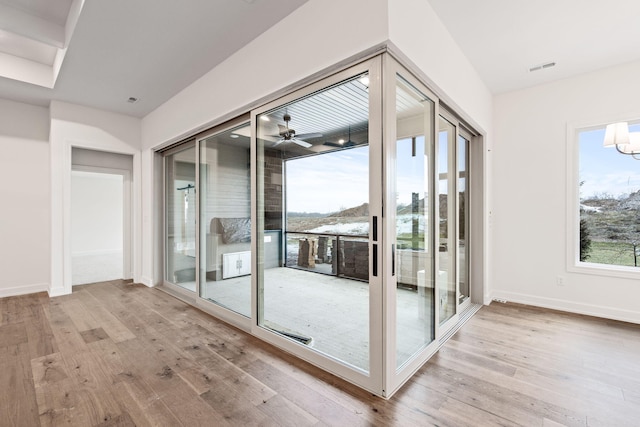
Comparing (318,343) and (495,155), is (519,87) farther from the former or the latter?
(318,343)

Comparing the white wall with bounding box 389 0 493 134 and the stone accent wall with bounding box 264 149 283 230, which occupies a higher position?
the white wall with bounding box 389 0 493 134

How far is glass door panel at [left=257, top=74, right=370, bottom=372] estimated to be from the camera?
97.5 inches

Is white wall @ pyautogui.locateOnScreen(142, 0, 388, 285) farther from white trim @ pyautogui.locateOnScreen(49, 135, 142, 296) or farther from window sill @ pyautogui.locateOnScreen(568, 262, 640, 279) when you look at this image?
window sill @ pyautogui.locateOnScreen(568, 262, 640, 279)

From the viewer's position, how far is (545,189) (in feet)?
12.4

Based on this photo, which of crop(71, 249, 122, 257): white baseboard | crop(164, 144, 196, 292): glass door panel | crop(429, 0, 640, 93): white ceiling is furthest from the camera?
crop(71, 249, 122, 257): white baseboard

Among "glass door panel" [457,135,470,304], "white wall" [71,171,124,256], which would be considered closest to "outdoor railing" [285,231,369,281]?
"glass door panel" [457,135,470,304]

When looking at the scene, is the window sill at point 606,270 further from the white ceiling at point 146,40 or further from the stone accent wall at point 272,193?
the white ceiling at point 146,40

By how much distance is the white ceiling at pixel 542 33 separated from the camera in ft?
7.90

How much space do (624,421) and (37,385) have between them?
3.92 m

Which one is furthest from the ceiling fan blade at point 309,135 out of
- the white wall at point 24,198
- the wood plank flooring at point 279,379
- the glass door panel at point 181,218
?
the white wall at point 24,198

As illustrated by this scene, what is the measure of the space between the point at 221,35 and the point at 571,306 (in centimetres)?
503

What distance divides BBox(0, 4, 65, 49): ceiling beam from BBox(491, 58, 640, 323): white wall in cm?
540

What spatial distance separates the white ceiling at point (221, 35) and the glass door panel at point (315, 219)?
898 millimetres

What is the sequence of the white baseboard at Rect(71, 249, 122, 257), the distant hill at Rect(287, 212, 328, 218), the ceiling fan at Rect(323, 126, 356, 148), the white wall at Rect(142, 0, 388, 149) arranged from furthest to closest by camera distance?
the white baseboard at Rect(71, 249, 122, 257)
the distant hill at Rect(287, 212, 328, 218)
the ceiling fan at Rect(323, 126, 356, 148)
the white wall at Rect(142, 0, 388, 149)
